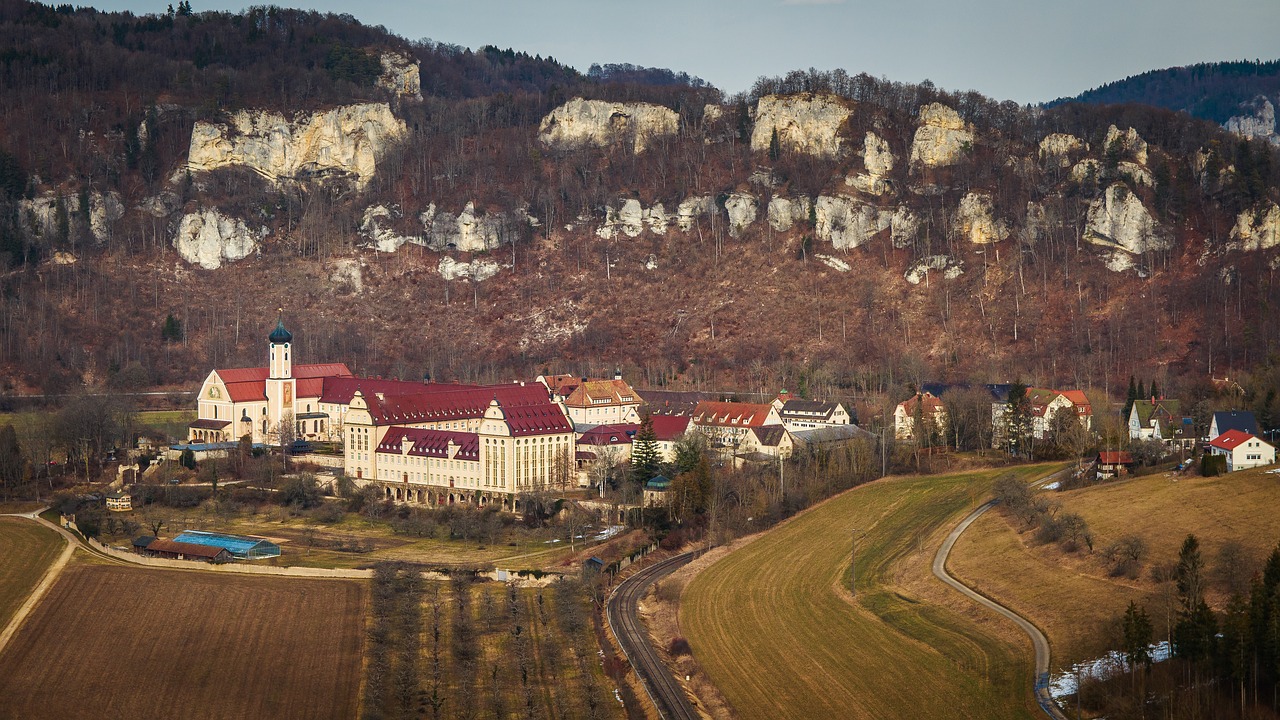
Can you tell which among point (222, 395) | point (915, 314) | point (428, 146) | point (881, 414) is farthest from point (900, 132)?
point (222, 395)

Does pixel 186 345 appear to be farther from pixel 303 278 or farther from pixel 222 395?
pixel 222 395

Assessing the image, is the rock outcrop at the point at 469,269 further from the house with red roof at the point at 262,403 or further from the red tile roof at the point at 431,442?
the red tile roof at the point at 431,442

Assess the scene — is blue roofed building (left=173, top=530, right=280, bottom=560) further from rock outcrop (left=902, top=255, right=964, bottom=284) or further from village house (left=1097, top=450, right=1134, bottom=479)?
rock outcrop (left=902, top=255, right=964, bottom=284)

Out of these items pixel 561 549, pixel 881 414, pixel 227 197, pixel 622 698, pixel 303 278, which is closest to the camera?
pixel 622 698

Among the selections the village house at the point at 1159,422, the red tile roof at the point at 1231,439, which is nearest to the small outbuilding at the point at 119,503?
the village house at the point at 1159,422

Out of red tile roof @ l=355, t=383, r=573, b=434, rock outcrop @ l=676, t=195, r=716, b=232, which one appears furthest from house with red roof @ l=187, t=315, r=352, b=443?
rock outcrop @ l=676, t=195, r=716, b=232
